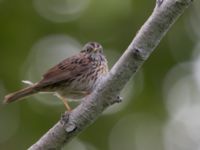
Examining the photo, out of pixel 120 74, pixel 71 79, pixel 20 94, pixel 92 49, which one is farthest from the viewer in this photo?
pixel 92 49

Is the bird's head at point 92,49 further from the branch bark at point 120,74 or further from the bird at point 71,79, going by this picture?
the branch bark at point 120,74

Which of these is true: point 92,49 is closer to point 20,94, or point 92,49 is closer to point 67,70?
point 67,70

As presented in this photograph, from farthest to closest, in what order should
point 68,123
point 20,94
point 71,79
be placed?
1. point 71,79
2. point 20,94
3. point 68,123

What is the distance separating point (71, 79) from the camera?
785 centimetres

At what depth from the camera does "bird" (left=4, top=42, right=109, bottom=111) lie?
752 cm

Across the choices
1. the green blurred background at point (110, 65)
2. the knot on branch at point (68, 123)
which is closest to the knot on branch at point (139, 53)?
the knot on branch at point (68, 123)

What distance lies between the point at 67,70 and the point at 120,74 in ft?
7.48

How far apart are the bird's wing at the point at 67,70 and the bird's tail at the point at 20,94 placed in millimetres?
136

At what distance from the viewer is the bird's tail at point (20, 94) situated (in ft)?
23.4

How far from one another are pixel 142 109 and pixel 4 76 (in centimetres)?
224

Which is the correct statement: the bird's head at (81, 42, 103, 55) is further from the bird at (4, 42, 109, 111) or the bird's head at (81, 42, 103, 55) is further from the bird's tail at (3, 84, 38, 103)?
the bird's tail at (3, 84, 38, 103)

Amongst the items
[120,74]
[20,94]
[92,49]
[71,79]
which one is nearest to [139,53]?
[120,74]

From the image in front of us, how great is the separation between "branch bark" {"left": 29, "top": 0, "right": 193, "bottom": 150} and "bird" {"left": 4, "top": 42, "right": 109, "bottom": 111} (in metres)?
1.29

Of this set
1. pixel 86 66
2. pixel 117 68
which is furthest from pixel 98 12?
pixel 117 68
